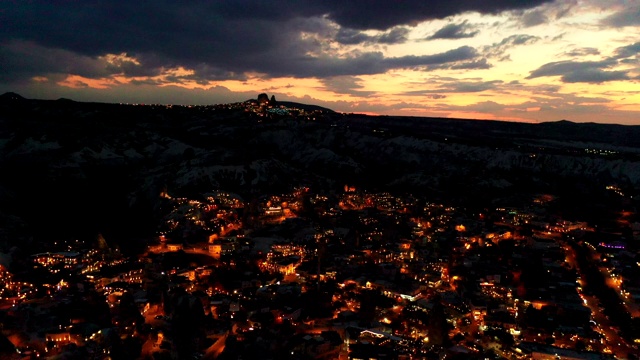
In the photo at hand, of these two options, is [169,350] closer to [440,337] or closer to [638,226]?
[440,337]

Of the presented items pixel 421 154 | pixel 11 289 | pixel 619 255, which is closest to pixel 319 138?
pixel 421 154

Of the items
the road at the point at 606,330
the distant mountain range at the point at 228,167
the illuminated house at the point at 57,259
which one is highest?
the distant mountain range at the point at 228,167

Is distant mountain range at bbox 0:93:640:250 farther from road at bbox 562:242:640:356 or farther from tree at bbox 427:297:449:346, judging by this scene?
tree at bbox 427:297:449:346

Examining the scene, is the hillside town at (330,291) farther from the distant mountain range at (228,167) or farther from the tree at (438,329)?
the distant mountain range at (228,167)

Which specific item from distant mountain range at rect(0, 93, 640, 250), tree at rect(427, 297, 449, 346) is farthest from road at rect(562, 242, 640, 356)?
distant mountain range at rect(0, 93, 640, 250)

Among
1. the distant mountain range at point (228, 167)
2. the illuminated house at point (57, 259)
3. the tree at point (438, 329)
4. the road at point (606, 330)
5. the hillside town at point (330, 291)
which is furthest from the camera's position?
the distant mountain range at point (228, 167)

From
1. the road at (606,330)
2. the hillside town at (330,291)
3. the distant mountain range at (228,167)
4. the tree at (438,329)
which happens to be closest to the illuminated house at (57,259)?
the hillside town at (330,291)

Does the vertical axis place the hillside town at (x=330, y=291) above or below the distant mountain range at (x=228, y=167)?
below

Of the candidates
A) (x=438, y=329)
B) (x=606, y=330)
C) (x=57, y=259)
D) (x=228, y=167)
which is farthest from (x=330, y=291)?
(x=228, y=167)
